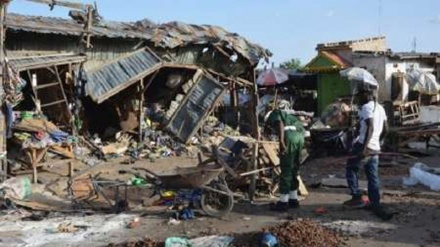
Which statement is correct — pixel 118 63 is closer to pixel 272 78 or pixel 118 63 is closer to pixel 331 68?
pixel 272 78

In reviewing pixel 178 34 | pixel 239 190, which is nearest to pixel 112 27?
pixel 178 34

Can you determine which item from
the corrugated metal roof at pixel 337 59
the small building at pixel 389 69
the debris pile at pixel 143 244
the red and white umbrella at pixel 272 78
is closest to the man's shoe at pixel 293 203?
the debris pile at pixel 143 244

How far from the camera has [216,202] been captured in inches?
370

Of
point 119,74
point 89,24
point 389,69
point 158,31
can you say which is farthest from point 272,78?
point 89,24

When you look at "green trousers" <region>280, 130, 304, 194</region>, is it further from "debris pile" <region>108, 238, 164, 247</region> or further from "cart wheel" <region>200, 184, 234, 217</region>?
"debris pile" <region>108, 238, 164, 247</region>

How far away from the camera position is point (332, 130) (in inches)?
685

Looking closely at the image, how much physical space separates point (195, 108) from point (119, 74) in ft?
11.3

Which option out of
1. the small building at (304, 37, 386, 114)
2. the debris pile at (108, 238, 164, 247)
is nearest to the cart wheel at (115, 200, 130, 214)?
the debris pile at (108, 238, 164, 247)

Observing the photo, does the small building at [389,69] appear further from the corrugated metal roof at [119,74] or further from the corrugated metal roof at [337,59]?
the corrugated metal roof at [119,74]

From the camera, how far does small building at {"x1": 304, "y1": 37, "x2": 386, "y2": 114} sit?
1316 inches

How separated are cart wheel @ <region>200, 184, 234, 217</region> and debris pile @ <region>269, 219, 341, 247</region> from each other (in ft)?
4.45

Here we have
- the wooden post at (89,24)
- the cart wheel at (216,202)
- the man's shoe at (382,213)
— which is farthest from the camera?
the wooden post at (89,24)

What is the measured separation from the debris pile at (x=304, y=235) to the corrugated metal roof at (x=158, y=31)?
9251 millimetres

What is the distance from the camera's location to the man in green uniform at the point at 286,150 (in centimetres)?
948
